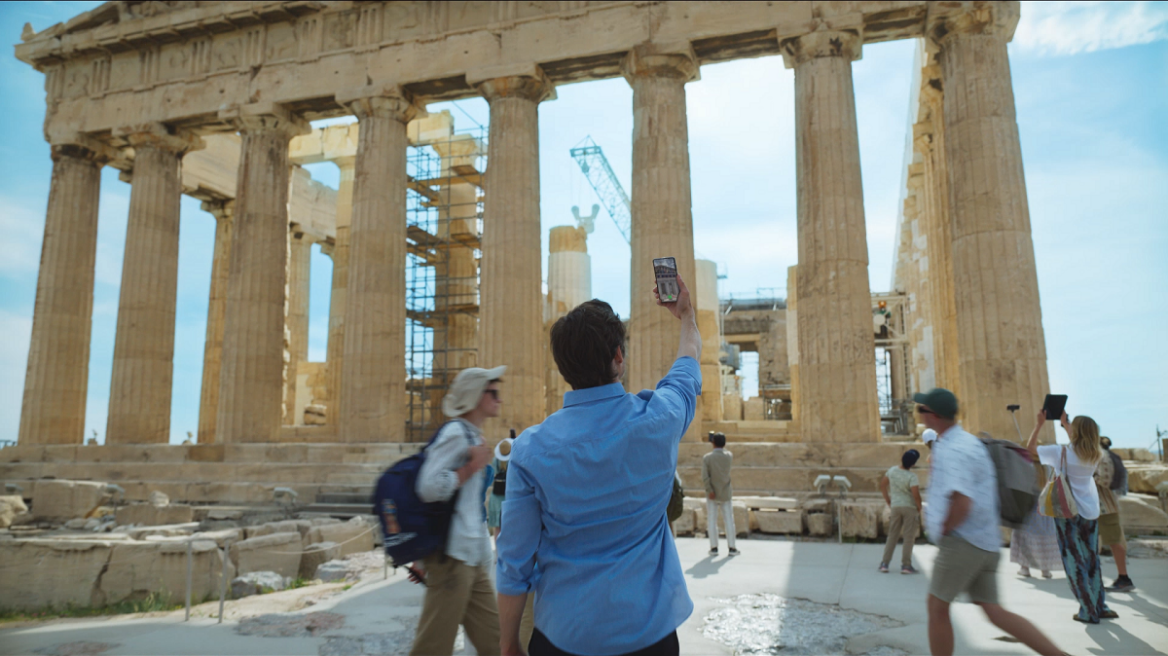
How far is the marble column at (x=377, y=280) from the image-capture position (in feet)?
64.0

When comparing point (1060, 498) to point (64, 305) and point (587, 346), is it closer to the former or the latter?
point (587, 346)

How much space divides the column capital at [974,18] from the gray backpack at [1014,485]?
15730 mm

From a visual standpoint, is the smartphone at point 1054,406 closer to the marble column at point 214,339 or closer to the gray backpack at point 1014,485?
the gray backpack at point 1014,485

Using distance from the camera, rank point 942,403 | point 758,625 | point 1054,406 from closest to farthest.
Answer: point 942,403 < point 1054,406 < point 758,625

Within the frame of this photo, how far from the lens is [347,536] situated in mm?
11680

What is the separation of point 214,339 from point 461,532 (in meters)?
26.6

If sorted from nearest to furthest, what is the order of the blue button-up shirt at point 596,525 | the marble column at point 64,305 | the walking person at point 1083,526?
the blue button-up shirt at point 596,525
the walking person at point 1083,526
the marble column at point 64,305

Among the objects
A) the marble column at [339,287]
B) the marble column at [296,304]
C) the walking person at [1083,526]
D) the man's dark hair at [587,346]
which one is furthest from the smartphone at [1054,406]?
the marble column at [296,304]

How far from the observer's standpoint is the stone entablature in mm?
18266

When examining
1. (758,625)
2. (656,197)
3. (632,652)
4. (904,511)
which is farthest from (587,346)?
(656,197)

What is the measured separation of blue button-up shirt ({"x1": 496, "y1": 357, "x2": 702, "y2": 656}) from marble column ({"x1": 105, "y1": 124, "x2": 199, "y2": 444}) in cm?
2296

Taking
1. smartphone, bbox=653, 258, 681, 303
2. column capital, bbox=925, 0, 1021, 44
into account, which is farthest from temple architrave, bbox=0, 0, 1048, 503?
smartphone, bbox=653, 258, 681, 303

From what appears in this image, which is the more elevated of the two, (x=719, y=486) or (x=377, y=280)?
(x=377, y=280)

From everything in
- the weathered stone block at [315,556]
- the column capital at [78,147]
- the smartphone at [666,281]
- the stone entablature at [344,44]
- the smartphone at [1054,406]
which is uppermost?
the stone entablature at [344,44]
